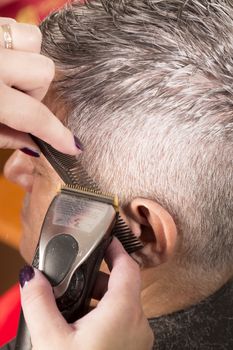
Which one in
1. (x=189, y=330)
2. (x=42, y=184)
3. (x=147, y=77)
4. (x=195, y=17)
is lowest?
(x=189, y=330)

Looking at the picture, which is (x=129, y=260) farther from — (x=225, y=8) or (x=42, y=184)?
(x=225, y=8)

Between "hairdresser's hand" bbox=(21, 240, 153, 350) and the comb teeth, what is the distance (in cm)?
13

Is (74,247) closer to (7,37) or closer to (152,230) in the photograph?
(152,230)

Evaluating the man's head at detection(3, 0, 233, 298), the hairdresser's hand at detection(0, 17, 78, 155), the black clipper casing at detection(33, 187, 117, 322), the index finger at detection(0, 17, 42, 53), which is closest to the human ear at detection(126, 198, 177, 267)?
the man's head at detection(3, 0, 233, 298)

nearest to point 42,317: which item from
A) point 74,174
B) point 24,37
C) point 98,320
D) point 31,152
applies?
point 98,320

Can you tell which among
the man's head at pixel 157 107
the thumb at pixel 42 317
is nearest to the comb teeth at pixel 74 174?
the man's head at pixel 157 107

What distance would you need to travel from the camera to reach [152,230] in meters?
1.32

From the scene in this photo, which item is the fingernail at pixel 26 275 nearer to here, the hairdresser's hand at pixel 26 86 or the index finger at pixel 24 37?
the hairdresser's hand at pixel 26 86

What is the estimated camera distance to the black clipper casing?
3.61 ft

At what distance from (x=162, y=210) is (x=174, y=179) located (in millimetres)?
82

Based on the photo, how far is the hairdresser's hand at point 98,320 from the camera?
3.30 feet

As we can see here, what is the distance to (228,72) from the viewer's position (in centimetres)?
119

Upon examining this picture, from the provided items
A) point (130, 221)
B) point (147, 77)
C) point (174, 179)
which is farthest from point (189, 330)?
point (147, 77)

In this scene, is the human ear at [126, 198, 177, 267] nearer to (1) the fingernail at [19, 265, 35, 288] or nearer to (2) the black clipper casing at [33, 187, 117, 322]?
(2) the black clipper casing at [33, 187, 117, 322]
